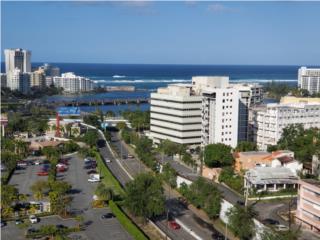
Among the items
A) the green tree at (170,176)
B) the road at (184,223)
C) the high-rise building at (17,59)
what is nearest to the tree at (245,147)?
the green tree at (170,176)

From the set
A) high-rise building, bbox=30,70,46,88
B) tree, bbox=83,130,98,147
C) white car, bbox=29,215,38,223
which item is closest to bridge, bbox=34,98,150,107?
high-rise building, bbox=30,70,46,88

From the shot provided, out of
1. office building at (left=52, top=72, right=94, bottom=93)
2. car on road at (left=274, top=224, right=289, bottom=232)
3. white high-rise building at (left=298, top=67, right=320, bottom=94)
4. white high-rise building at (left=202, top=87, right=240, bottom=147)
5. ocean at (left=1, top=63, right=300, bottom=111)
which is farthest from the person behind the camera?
office building at (left=52, top=72, right=94, bottom=93)

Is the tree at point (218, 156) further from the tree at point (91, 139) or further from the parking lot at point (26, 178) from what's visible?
the tree at point (91, 139)

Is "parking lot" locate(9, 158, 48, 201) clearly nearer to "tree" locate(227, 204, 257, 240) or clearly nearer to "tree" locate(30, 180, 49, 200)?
"tree" locate(30, 180, 49, 200)

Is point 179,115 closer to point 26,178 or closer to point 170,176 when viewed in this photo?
point 170,176

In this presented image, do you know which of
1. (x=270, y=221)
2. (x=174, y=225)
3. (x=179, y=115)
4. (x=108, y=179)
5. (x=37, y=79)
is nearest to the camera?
(x=270, y=221)

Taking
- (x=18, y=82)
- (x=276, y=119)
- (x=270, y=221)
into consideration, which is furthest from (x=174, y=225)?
(x=18, y=82)
